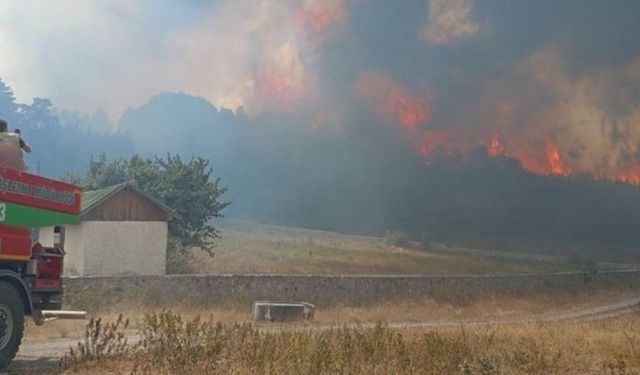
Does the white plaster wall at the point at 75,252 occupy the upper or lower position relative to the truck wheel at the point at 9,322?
upper

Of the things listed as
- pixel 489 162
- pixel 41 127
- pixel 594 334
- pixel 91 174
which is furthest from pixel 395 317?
pixel 41 127

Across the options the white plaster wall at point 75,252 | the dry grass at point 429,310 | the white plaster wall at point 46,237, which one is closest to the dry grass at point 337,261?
the white plaster wall at point 75,252

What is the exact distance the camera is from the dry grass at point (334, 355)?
29.9 feet

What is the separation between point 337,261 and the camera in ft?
147

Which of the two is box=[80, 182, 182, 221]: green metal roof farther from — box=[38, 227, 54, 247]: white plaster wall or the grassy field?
box=[38, 227, 54, 247]: white plaster wall

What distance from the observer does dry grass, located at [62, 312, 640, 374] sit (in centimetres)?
912

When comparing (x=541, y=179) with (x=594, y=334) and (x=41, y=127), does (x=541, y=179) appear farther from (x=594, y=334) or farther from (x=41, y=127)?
(x=594, y=334)

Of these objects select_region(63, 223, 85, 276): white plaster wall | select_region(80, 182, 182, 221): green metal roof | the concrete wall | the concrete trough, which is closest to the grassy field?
the concrete wall

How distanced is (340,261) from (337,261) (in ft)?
1.28

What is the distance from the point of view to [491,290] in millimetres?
34469


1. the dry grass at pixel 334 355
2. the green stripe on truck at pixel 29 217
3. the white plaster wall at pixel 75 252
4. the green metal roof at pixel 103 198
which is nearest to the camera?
the dry grass at pixel 334 355

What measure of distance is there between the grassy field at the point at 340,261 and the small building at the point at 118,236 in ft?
13.4

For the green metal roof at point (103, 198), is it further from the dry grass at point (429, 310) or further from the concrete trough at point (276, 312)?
the concrete trough at point (276, 312)

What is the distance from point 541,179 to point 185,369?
107 meters
